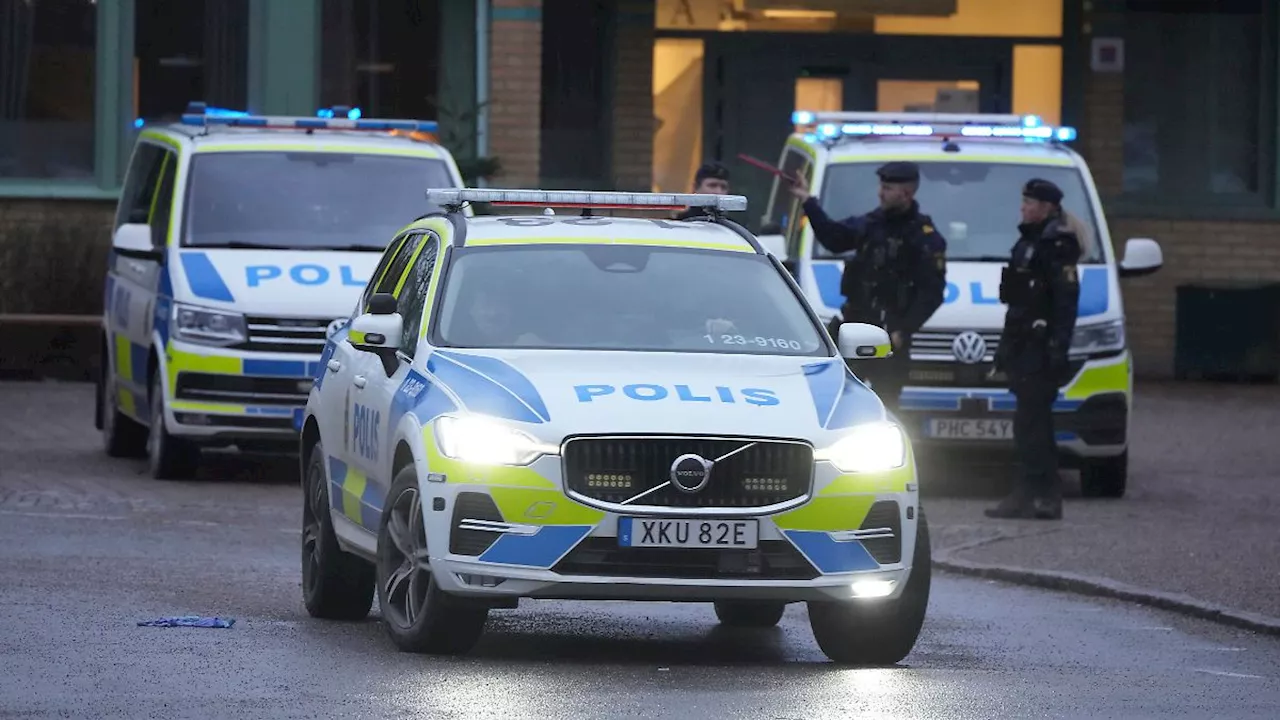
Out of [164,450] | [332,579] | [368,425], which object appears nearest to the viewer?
[368,425]

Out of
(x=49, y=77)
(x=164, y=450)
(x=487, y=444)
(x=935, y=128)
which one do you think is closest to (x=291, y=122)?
(x=164, y=450)

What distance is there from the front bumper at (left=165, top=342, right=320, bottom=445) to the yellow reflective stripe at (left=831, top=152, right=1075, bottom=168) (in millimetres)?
3564

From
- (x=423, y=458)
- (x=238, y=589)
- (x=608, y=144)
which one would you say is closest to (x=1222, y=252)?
(x=608, y=144)

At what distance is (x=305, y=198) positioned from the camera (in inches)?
677

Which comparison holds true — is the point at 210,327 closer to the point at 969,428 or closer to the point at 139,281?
the point at 139,281

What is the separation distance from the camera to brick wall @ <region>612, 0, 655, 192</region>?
2556 centimetres

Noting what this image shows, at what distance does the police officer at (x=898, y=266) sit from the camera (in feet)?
49.4

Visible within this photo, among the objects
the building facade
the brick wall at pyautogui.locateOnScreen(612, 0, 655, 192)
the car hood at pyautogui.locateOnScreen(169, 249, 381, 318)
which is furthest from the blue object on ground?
the brick wall at pyautogui.locateOnScreen(612, 0, 655, 192)

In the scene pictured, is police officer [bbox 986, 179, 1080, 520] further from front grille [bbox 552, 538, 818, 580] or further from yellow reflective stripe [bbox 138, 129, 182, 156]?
front grille [bbox 552, 538, 818, 580]

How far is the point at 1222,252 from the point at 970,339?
9.46m

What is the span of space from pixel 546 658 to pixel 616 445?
89 centimetres

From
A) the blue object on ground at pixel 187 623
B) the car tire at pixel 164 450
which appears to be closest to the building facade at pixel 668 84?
the car tire at pixel 164 450

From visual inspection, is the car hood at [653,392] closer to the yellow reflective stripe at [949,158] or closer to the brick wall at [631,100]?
the yellow reflective stripe at [949,158]

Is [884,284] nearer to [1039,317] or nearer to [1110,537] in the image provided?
[1039,317]
